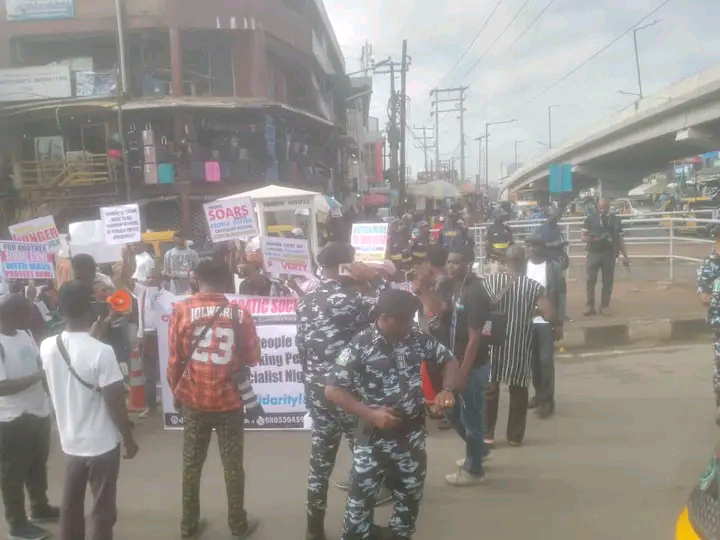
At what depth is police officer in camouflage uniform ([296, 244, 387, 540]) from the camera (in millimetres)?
4764

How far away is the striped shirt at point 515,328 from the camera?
6.42 meters

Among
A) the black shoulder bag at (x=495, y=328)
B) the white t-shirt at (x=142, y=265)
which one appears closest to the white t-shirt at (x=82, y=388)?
the black shoulder bag at (x=495, y=328)

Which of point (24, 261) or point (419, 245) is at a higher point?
point (24, 261)

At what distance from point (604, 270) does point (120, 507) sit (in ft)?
28.2

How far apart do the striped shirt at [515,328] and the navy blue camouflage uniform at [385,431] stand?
2.57m

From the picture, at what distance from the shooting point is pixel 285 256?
8062mm

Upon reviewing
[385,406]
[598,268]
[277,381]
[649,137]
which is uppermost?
[649,137]

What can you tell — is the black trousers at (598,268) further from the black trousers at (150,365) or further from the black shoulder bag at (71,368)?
the black shoulder bag at (71,368)

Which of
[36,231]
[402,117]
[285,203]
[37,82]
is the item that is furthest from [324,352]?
[402,117]

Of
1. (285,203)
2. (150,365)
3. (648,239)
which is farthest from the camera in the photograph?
(648,239)

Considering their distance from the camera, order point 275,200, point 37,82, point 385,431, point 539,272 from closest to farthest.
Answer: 1. point 385,431
2. point 539,272
3. point 275,200
4. point 37,82

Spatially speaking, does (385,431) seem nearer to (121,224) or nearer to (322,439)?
(322,439)

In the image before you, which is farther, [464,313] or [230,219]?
[230,219]

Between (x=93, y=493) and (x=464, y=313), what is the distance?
2824 mm
